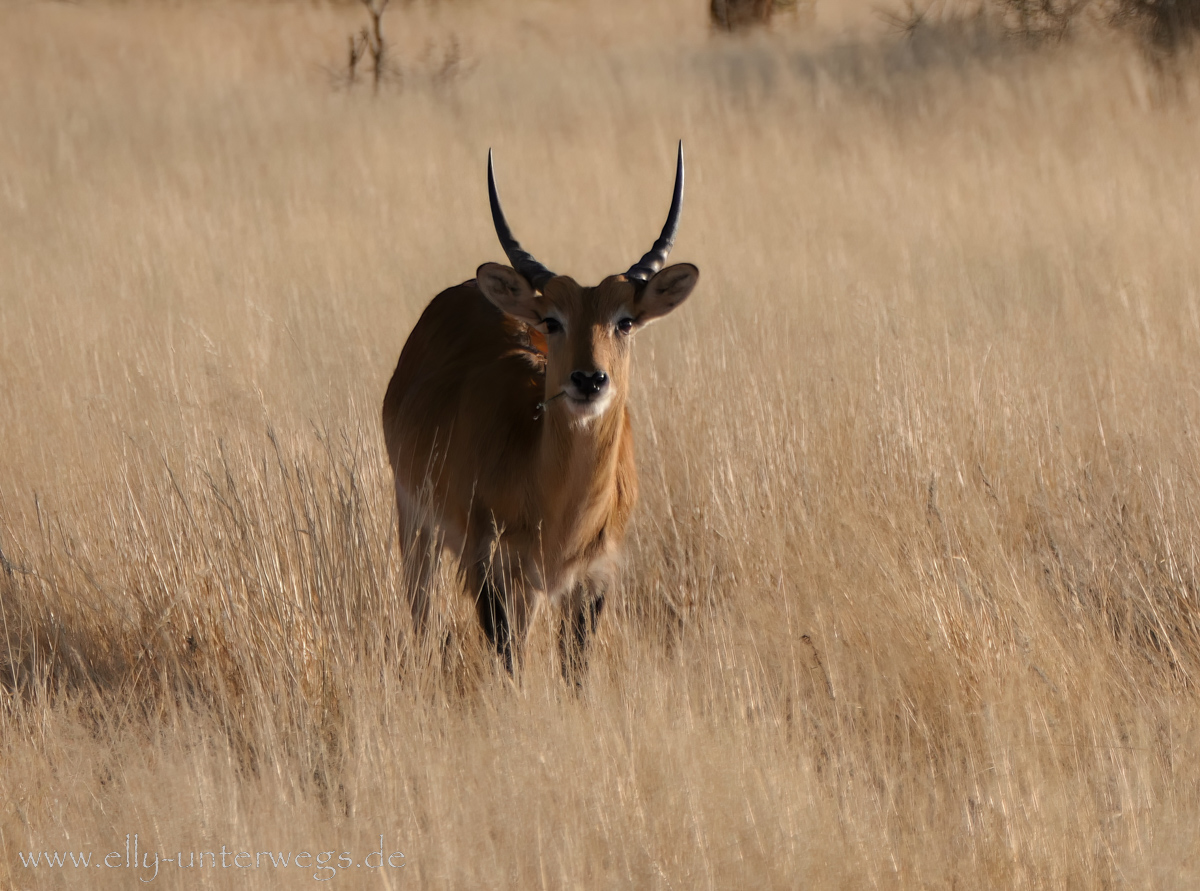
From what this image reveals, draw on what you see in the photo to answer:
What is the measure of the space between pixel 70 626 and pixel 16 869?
1362 millimetres

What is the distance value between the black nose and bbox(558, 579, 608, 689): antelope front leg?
79cm

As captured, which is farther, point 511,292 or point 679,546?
point 679,546

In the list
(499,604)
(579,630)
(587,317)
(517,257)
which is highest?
(517,257)

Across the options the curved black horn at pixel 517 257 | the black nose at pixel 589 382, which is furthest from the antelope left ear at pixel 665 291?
the black nose at pixel 589 382

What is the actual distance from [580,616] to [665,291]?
109 cm

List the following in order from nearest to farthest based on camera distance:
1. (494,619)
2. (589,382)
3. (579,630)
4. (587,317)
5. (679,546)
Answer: (589,382), (587,317), (494,619), (579,630), (679,546)

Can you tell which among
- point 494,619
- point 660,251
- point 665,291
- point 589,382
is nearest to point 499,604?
point 494,619

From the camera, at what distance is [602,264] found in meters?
9.75

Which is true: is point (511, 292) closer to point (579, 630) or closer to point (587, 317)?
point (587, 317)

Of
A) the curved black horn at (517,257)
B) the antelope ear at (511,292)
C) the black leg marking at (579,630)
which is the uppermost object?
the curved black horn at (517,257)

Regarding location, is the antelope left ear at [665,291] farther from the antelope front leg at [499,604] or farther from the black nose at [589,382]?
the antelope front leg at [499,604]

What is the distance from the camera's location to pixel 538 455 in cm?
413

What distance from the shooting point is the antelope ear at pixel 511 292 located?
4.04 m

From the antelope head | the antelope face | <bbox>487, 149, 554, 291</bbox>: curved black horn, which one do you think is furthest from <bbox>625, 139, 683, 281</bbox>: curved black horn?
<bbox>487, 149, 554, 291</bbox>: curved black horn
